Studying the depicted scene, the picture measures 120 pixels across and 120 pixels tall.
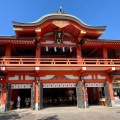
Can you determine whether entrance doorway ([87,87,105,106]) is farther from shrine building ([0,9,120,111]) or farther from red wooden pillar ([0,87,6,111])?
red wooden pillar ([0,87,6,111])

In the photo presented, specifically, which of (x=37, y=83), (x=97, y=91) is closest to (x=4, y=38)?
(x=37, y=83)

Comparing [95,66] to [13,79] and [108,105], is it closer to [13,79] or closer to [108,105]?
Result: [108,105]

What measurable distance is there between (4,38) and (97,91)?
12467 millimetres

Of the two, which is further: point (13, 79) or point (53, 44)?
point (53, 44)

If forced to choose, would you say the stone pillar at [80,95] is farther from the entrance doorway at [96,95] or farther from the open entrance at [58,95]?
the open entrance at [58,95]

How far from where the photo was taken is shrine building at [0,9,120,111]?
1491 centimetres

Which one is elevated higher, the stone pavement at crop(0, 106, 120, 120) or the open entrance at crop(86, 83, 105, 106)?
the open entrance at crop(86, 83, 105, 106)

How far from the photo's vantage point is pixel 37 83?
49.9 feet

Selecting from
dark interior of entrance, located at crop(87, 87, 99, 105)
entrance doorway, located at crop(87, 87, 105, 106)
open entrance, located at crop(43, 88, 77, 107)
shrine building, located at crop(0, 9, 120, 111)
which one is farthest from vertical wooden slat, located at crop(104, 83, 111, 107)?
open entrance, located at crop(43, 88, 77, 107)

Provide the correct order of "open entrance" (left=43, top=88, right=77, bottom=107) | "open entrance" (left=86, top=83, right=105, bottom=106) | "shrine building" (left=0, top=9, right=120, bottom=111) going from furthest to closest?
"open entrance" (left=43, top=88, right=77, bottom=107) < "open entrance" (left=86, top=83, right=105, bottom=106) < "shrine building" (left=0, top=9, right=120, bottom=111)

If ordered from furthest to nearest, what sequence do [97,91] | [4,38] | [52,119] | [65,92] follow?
[65,92] → [97,91] → [4,38] → [52,119]

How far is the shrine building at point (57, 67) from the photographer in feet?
48.9

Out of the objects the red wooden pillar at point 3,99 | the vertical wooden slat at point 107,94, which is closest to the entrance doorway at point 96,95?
the vertical wooden slat at point 107,94

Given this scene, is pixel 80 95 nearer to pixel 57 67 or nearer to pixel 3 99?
pixel 57 67
